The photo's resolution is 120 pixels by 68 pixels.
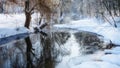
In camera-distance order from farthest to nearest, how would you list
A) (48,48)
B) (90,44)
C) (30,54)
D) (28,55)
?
(90,44) < (48,48) < (30,54) < (28,55)

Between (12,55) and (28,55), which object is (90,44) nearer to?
(28,55)

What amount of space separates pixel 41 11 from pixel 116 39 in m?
8.49

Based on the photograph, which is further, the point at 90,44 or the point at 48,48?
the point at 90,44

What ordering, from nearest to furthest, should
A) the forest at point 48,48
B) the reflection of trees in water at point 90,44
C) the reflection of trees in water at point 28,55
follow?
the forest at point 48,48 → the reflection of trees in water at point 28,55 → the reflection of trees in water at point 90,44

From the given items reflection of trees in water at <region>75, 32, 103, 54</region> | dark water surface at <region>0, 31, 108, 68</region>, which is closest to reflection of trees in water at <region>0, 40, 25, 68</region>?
dark water surface at <region>0, 31, 108, 68</region>

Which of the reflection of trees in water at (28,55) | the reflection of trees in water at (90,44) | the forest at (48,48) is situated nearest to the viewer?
the forest at (48,48)

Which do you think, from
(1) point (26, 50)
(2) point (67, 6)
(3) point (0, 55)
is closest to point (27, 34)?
(1) point (26, 50)

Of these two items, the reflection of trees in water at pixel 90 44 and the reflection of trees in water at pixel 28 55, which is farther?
the reflection of trees in water at pixel 90 44

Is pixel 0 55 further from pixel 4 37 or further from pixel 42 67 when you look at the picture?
pixel 4 37

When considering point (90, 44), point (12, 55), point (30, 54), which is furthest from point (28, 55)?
point (90, 44)

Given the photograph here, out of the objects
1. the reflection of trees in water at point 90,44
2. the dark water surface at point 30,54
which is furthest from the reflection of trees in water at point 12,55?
the reflection of trees in water at point 90,44

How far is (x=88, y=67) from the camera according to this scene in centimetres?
1198

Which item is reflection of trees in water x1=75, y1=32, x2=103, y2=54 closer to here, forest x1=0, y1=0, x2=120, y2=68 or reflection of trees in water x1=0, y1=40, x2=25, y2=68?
forest x1=0, y1=0, x2=120, y2=68

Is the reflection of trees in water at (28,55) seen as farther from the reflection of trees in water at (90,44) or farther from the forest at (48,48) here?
the reflection of trees in water at (90,44)
